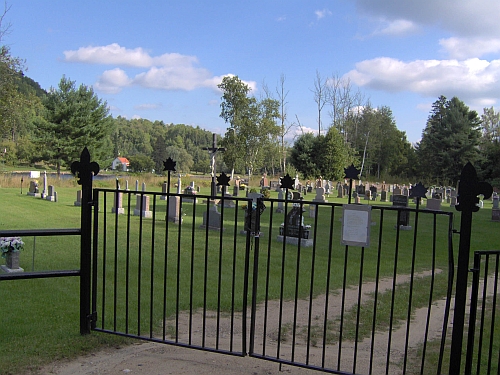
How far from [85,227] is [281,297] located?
86.0 inches

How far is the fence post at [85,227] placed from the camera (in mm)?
4617

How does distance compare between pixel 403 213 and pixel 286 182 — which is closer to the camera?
pixel 286 182

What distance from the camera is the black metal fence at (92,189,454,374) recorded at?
410 centimetres

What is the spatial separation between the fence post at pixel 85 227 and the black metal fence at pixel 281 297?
3.1 inches

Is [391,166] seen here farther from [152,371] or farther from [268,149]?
[152,371]

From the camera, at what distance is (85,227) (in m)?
4.64

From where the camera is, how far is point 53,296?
656 cm

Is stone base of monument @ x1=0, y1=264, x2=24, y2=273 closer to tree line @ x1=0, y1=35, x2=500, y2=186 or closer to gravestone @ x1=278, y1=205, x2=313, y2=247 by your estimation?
gravestone @ x1=278, y1=205, x2=313, y2=247

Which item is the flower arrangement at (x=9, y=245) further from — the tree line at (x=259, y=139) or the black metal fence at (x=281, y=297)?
the tree line at (x=259, y=139)

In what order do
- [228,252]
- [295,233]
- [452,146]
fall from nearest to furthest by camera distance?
[228,252], [295,233], [452,146]

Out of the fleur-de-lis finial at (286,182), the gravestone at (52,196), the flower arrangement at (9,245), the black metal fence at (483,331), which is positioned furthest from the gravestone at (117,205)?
the gravestone at (52,196)

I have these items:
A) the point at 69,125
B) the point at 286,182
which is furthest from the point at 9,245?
the point at 69,125

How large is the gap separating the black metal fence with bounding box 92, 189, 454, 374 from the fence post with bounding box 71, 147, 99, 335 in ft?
0.26

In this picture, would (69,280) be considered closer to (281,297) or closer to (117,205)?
(117,205)
